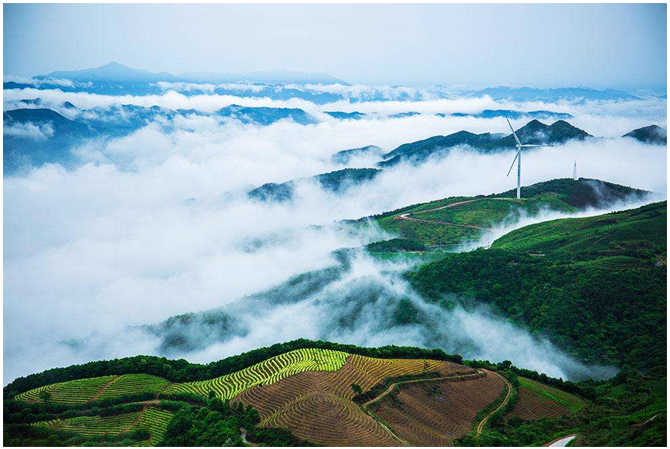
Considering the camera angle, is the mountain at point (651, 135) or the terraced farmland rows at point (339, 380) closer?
the terraced farmland rows at point (339, 380)

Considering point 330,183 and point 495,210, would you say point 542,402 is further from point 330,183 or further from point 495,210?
point 330,183

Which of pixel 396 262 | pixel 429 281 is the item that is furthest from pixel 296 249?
pixel 429 281

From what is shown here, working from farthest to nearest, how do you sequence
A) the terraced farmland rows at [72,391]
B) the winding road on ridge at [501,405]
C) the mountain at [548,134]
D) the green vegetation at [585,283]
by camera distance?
1. the mountain at [548,134]
2. the green vegetation at [585,283]
3. the terraced farmland rows at [72,391]
4. the winding road on ridge at [501,405]

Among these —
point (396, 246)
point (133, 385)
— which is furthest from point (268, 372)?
point (396, 246)

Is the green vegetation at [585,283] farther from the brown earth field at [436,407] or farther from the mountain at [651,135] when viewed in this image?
the mountain at [651,135]

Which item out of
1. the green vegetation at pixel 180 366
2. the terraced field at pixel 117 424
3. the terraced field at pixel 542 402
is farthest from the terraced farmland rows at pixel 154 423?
the terraced field at pixel 542 402

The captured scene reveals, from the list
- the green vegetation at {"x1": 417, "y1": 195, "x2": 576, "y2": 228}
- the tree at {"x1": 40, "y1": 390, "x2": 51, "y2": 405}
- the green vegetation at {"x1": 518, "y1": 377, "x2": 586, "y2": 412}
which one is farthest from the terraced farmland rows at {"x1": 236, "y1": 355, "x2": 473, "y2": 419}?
the green vegetation at {"x1": 417, "y1": 195, "x2": 576, "y2": 228}
